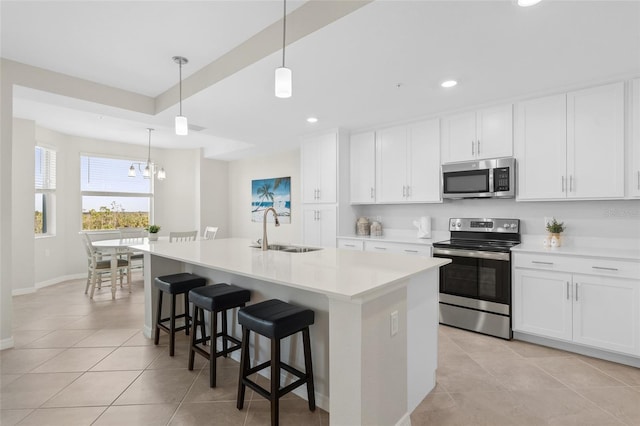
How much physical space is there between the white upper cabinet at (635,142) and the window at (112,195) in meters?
7.40

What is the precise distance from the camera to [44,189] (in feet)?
17.4

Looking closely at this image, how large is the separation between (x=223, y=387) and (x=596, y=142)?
12.2 ft

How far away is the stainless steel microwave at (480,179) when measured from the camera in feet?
10.8

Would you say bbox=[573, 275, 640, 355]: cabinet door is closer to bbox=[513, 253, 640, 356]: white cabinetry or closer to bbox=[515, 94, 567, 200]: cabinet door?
bbox=[513, 253, 640, 356]: white cabinetry

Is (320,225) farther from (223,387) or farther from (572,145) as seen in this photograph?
(572,145)

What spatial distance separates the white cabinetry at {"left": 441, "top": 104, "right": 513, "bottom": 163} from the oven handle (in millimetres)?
1053

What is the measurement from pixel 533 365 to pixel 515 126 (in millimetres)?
2245

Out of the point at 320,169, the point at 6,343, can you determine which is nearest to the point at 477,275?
the point at 320,169

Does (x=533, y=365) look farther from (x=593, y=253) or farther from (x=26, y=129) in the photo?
(x=26, y=129)

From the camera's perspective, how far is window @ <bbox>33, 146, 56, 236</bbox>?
17.1ft

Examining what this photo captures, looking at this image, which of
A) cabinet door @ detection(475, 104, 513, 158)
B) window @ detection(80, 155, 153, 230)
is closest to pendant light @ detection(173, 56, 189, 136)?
cabinet door @ detection(475, 104, 513, 158)

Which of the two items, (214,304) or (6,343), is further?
(6,343)

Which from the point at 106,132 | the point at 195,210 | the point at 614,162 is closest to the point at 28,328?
the point at 106,132

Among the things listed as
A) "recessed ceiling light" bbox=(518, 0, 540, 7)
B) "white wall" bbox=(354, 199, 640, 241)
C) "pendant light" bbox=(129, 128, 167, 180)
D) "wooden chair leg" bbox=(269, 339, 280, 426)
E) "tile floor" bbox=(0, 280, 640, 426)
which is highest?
"recessed ceiling light" bbox=(518, 0, 540, 7)
